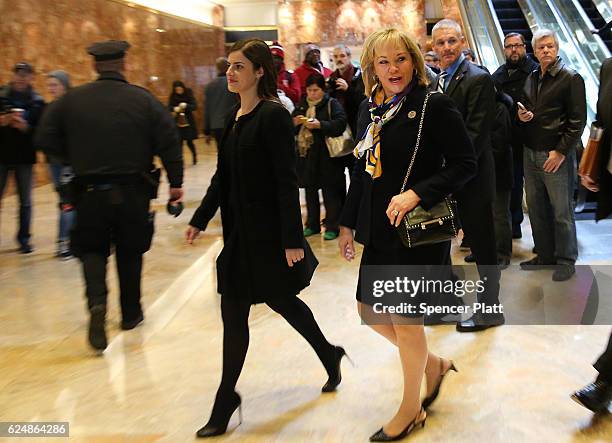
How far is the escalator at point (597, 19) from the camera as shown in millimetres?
8461

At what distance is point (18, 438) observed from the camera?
106 inches

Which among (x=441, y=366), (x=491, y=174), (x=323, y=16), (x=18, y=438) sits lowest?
(x=18, y=438)

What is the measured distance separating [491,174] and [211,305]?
6.41ft

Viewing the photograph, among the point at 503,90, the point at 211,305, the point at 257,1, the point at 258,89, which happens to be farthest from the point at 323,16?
the point at 258,89

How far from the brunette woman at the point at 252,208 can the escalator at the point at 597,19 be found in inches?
280

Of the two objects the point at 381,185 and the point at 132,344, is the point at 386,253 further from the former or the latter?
the point at 132,344

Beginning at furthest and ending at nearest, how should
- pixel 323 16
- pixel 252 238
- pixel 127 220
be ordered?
pixel 323 16 → pixel 127 220 → pixel 252 238

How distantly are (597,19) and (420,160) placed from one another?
801cm

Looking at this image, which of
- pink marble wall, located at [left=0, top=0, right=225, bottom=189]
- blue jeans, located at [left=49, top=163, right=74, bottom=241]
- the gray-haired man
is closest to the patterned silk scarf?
the gray-haired man

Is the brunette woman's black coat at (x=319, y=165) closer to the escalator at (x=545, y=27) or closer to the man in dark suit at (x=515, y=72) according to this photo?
the man in dark suit at (x=515, y=72)

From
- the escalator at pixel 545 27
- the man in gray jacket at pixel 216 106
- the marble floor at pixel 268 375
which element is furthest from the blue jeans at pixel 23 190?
the escalator at pixel 545 27

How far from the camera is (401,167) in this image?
2385 mm

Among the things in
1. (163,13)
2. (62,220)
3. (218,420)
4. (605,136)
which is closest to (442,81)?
(605,136)

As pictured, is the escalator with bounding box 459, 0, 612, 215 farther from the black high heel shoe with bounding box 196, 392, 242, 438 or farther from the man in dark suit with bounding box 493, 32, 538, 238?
the black high heel shoe with bounding box 196, 392, 242, 438
